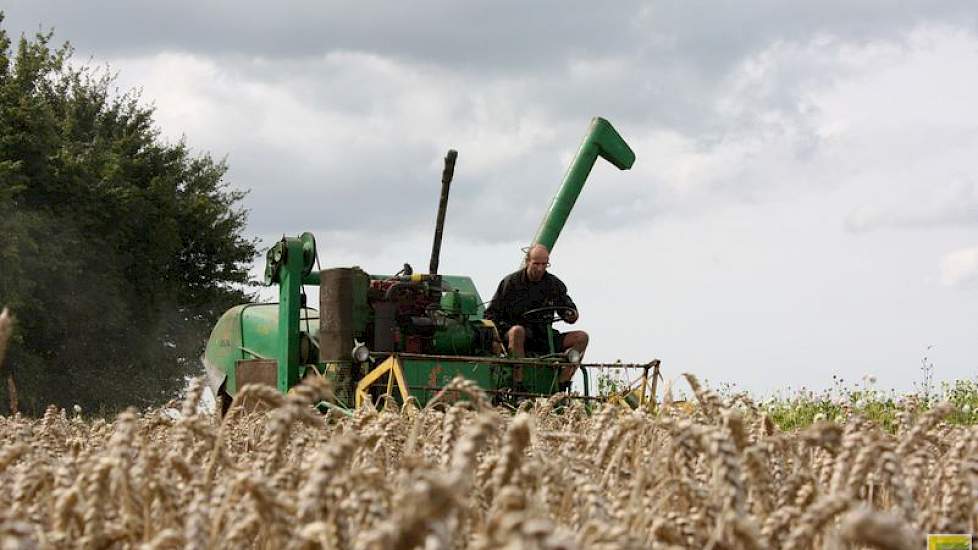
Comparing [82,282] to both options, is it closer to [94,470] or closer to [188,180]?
[188,180]

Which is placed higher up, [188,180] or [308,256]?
[188,180]

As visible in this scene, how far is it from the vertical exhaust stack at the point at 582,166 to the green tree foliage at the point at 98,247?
53.1 feet

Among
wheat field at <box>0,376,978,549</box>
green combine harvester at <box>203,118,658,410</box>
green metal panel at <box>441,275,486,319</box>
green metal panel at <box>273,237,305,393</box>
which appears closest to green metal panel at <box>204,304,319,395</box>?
green combine harvester at <box>203,118,658,410</box>

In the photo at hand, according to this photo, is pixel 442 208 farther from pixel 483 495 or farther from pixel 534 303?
pixel 483 495

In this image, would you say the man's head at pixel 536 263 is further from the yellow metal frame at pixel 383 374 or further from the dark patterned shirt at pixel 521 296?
the yellow metal frame at pixel 383 374

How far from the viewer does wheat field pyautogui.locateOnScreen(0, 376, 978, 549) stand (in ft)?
5.63

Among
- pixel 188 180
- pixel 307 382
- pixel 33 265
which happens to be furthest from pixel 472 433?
pixel 188 180

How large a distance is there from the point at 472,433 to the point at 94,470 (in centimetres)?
88

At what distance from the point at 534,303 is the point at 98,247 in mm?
21788

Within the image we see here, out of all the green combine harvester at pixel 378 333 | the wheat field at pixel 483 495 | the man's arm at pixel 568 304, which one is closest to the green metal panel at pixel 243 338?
the green combine harvester at pixel 378 333

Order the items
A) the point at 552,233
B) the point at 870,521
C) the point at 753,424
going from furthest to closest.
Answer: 1. the point at 552,233
2. the point at 753,424
3. the point at 870,521

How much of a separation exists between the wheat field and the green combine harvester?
7177mm

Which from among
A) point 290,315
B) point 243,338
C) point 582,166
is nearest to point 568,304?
point 290,315

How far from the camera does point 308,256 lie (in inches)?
519
